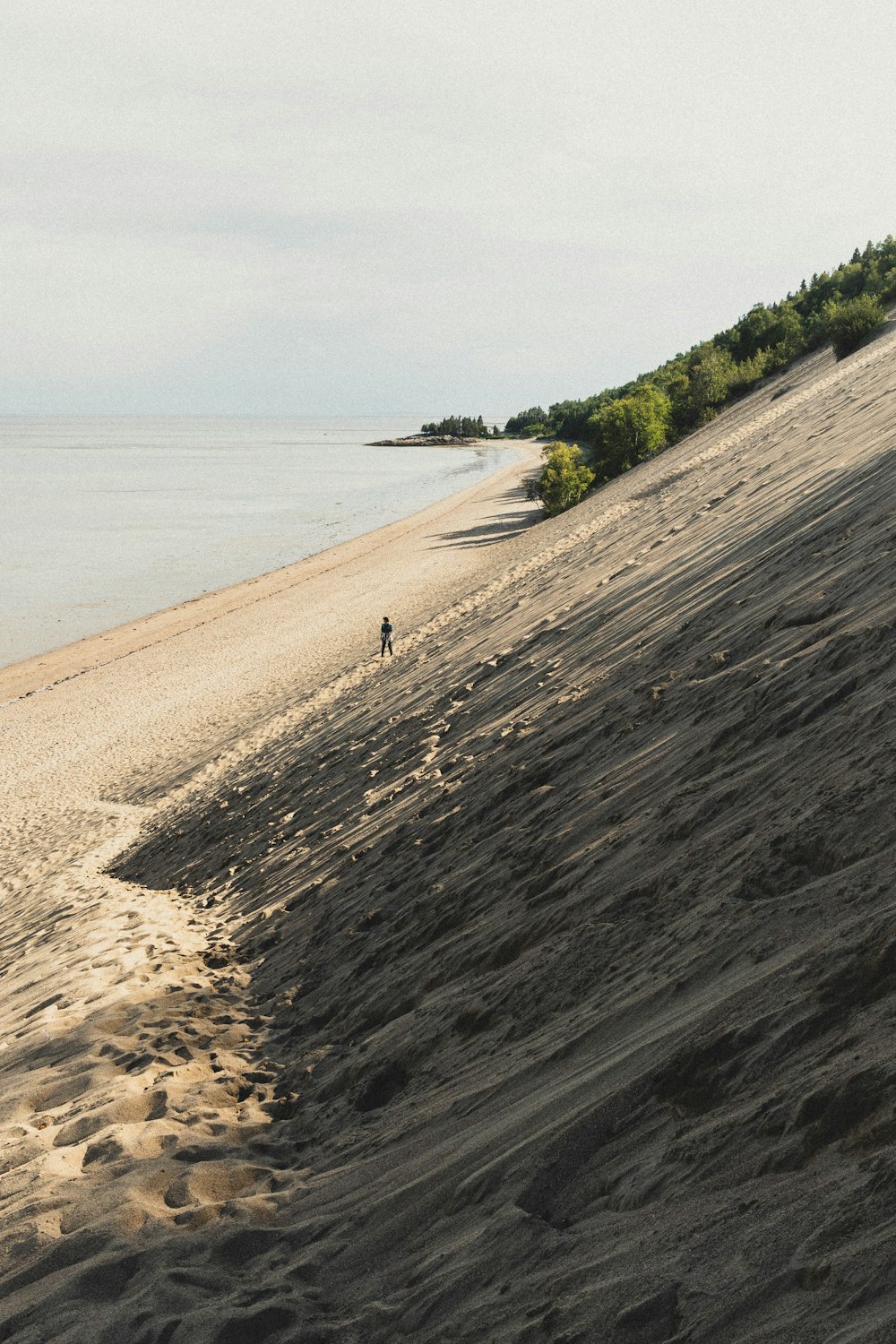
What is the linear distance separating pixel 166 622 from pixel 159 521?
27.8m

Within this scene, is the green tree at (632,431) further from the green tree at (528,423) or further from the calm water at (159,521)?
the green tree at (528,423)

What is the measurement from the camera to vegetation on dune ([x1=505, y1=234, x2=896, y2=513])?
32875 millimetres

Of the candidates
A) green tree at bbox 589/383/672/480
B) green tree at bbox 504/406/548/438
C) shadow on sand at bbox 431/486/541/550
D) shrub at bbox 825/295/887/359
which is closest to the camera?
shrub at bbox 825/295/887/359

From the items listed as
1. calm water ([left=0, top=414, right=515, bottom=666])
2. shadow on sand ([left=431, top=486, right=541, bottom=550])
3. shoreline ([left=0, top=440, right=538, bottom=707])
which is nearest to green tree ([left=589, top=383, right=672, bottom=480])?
shadow on sand ([left=431, top=486, right=541, bottom=550])

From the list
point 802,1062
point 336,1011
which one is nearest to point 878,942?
point 802,1062

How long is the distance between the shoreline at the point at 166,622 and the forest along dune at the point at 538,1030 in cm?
1690

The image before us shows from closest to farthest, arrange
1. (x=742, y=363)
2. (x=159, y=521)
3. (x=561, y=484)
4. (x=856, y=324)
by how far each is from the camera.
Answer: (x=856, y=324)
(x=561, y=484)
(x=742, y=363)
(x=159, y=521)

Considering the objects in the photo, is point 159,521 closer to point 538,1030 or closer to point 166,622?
point 166,622

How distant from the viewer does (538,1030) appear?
13.8 feet

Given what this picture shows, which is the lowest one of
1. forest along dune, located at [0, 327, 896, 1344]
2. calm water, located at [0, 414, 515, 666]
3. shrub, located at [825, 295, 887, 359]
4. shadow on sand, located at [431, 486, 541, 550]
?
forest along dune, located at [0, 327, 896, 1344]

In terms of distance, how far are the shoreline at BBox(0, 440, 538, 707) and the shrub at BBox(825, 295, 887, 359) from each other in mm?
18524

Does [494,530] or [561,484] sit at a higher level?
[561,484]

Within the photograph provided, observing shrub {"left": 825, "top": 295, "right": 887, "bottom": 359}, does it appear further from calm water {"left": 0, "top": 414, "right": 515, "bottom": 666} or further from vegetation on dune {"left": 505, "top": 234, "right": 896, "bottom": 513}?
calm water {"left": 0, "top": 414, "right": 515, "bottom": 666}

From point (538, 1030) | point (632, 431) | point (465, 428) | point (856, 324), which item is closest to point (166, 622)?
point (632, 431)
